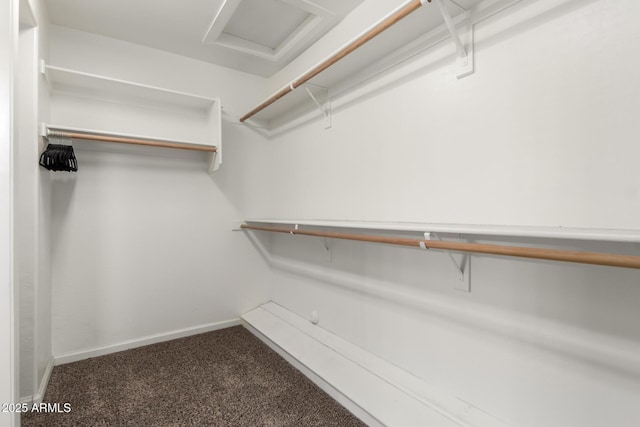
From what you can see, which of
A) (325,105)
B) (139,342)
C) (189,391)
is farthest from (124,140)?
(189,391)

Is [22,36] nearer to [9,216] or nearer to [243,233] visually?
[9,216]

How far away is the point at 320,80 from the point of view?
82.2 inches

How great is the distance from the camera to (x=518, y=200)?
48.9 inches

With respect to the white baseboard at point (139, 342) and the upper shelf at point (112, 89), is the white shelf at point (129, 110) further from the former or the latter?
the white baseboard at point (139, 342)

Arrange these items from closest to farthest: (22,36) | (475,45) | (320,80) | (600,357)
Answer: (600,357)
(475,45)
(22,36)
(320,80)

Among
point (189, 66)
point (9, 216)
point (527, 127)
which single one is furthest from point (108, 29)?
point (527, 127)

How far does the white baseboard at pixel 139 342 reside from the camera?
2182mm

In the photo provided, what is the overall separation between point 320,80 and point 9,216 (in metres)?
1.73

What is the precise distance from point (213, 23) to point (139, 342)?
7.85ft

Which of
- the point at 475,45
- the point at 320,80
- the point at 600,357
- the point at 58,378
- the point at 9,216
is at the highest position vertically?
the point at 320,80

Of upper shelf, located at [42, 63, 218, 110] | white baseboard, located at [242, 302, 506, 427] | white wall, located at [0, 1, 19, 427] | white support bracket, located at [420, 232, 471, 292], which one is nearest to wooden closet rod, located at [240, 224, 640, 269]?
white support bracket, located at [420, 232, 471, 292]

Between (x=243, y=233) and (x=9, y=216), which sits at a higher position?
(x=9, y=216)

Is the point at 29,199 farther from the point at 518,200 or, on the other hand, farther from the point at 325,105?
the point at 518,200

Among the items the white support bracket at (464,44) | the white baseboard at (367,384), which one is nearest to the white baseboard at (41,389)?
the white baseboard at (367,384)
